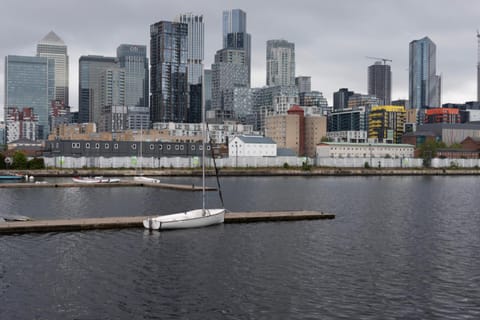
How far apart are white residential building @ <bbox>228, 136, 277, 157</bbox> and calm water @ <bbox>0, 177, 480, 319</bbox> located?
128855 millimetres

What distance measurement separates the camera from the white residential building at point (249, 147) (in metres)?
195

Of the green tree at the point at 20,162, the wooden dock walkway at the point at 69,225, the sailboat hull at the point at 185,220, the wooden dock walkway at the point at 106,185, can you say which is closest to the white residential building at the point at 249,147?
the green tree at the point at 20,162

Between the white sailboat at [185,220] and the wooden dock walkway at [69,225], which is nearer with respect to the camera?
the wooden dock walkway at [69,225]

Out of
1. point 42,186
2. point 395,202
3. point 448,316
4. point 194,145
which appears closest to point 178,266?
point 448,316

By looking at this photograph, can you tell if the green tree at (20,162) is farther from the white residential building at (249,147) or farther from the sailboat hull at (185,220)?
the sailboat hull at (185,220)

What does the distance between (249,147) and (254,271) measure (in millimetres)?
157428

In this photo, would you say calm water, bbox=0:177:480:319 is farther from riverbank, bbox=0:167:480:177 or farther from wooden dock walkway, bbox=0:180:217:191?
riverbank, bbox=0:167:480:177

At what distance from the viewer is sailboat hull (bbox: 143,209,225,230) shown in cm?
5309

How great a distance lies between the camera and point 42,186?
108250 millimetres

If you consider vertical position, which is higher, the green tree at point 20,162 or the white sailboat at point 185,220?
the green tree at point 20,162

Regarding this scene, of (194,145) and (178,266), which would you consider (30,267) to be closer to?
(178,266)

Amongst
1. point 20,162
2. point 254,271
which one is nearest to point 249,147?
point 20,162

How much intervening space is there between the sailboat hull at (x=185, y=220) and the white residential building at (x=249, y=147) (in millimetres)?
136526

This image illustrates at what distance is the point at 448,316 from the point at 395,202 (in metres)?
57.7
